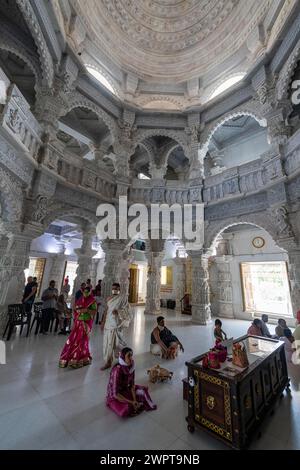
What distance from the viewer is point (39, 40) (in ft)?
17.7

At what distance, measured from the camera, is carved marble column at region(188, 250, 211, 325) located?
8.05 meters

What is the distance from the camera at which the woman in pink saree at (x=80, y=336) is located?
3854 millimetres

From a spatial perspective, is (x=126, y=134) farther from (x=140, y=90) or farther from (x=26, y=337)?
(x=26, y=337)

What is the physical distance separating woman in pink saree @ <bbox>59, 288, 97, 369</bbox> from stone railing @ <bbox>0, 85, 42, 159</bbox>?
149 inches

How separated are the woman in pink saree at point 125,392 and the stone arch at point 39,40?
756cm

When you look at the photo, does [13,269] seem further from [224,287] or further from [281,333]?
[224,287]

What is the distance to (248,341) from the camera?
3.54 metres

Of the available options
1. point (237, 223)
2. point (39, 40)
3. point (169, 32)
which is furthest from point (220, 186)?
point (169, 32)

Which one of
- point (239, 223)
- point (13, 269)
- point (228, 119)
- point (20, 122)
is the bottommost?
point (13, 269)

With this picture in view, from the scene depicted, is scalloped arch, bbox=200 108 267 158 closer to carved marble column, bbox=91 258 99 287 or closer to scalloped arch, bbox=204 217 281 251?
scalloped arch, bbox=204 217 281 251

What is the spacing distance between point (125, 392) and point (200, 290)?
5.99 m

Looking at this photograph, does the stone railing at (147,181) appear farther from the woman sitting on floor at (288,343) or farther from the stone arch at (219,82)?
the woman sitting on floor at (288,343)

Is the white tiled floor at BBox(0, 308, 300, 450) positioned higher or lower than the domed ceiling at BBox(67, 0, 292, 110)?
lower

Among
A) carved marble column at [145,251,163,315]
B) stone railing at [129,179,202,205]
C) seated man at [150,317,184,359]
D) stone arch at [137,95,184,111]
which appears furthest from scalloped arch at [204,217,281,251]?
stone arch at [137,95,184,111]
